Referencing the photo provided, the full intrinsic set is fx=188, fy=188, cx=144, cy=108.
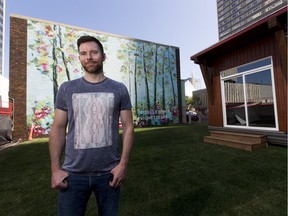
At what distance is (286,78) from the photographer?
5.77 metres

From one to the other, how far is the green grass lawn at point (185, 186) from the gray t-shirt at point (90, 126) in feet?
5.51

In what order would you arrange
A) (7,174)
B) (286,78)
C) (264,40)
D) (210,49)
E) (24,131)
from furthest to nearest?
(24,131) → (210,49) → (264,40) → (286,78) → (7,174)

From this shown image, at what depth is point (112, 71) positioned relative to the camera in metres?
15.5

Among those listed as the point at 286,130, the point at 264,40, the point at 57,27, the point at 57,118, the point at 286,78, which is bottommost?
the point at 286,130

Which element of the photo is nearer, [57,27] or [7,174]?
[7,174]

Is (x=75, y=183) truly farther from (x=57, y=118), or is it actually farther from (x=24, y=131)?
(x=24, y=131)

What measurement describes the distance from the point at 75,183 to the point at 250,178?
3.61 m

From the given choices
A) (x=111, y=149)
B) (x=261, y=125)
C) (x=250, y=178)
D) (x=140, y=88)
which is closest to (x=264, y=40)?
(x=261, y=125)

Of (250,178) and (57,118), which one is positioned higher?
(57,118)

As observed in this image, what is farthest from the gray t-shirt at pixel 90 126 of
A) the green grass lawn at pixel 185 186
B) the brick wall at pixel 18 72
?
the brick wall at pixel 18 72

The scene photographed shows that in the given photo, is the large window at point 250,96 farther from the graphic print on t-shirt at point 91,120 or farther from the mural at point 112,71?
the mural at point 112,71

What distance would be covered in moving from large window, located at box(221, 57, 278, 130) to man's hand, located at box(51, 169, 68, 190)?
6.92 metres

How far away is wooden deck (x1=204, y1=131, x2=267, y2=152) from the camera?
232 inches

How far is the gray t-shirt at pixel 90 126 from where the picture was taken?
4.49ft
